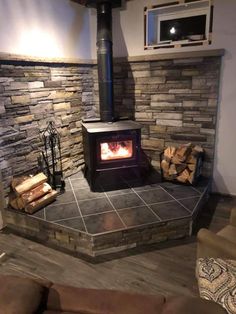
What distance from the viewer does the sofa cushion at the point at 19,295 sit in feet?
3.50

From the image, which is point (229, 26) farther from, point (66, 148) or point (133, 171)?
point (66, 148)

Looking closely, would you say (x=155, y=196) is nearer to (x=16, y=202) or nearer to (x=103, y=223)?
(x=103, y=223)

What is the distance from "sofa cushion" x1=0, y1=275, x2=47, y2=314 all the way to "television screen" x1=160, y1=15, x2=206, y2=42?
123 inches

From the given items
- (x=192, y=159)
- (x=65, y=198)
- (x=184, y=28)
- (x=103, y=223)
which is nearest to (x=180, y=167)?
(x=192, y=159)

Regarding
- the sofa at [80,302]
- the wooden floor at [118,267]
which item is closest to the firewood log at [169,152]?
the wooden floor at [118,267]

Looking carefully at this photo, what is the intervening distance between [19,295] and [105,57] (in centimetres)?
274

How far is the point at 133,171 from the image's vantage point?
332 centimetres

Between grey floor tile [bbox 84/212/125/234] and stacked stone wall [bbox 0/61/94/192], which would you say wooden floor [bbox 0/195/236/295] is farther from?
stacked stone wall [bbox 0/61/94/192]

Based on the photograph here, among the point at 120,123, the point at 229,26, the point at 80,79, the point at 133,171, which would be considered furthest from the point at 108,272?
the point at 229,26

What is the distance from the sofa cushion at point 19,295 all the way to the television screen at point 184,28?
123 inches

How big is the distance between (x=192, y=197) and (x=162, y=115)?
47.3 inches

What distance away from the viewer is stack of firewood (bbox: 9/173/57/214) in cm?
277

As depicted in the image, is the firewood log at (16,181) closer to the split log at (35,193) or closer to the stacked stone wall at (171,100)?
the split log at (35,193)

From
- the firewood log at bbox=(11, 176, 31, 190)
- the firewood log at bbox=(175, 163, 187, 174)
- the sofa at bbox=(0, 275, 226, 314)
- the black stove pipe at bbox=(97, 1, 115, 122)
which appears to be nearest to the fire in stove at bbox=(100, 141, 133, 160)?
the black stove pipe at bbox=(97, 1, 115, 122)
